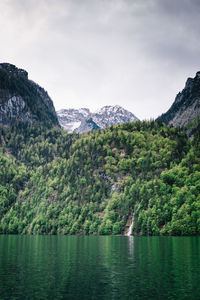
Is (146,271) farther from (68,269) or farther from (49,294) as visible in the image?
(49,294)

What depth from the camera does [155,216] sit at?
175 metres

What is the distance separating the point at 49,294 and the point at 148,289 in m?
11.1

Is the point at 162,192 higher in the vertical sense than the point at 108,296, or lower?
higher

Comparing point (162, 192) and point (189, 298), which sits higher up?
point (162, 192)

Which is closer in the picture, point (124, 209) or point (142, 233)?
point (142, 233)

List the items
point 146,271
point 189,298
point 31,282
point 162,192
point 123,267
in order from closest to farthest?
point 189,298 < point 31,282 < point 146,271 < point 123,267 < point 162,192

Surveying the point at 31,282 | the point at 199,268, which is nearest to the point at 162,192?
the point at 199,268

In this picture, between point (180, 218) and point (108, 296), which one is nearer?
point (108, 296)

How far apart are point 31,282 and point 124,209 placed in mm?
162592

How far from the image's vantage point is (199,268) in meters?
48.9

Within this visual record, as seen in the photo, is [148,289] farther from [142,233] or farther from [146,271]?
[142,233]

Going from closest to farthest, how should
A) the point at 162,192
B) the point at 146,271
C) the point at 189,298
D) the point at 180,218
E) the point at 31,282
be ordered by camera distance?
the point at 189,298
the point at 31,282
the point at 146,271
the point at 180,218
the point at 162,192

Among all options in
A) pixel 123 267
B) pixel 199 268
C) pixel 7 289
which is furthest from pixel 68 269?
pixel 199 268

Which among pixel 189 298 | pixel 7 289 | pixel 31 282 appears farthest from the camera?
pixel 31 282
